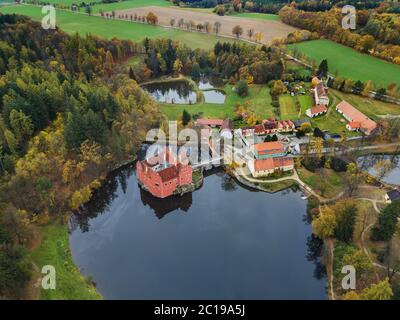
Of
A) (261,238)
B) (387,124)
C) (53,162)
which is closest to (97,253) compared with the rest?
(53,162)

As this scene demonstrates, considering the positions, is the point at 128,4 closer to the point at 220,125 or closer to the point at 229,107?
the point at 229,107

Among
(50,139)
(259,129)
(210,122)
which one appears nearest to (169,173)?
(50,139)

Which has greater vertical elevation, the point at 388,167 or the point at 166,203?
the point at 388,167

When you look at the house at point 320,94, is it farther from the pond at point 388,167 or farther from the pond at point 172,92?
the pond at point 172,92

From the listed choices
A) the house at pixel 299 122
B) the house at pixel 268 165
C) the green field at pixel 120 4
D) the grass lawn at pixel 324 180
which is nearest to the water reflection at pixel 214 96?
the house at pixel 299 122

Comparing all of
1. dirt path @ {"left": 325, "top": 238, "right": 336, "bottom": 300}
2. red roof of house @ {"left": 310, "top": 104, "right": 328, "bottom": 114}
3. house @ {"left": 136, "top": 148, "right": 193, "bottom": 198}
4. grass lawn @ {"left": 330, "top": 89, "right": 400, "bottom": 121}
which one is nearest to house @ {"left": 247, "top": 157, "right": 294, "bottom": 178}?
house @ {"left": 136, "top": 148, "right": 193, "bottom": 198}
